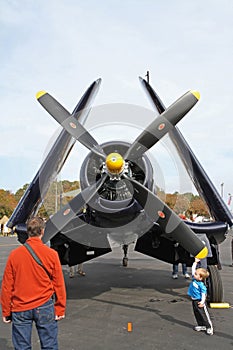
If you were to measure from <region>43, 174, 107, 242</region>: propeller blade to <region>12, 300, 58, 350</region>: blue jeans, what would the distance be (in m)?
2.76

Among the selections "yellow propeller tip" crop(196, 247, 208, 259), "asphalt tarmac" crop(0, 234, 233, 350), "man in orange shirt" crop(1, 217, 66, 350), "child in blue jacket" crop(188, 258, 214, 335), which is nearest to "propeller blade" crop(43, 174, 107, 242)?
"asphalt tarmac" crop(0, 234, 233, 350)

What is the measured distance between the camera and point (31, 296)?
3348 millimetres

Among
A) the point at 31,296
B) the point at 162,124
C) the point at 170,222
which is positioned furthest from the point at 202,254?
the point at 31,296

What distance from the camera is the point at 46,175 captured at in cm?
701

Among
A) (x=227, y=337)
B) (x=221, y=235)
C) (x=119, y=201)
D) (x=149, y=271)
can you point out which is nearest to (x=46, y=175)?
(x=119, y=201)

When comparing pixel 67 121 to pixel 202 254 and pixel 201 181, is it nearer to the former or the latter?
pixel 201 181

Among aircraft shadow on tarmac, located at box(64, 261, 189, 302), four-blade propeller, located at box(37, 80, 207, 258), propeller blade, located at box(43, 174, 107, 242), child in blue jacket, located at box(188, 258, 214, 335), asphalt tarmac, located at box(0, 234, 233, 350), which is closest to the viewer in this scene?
asphalt tarmac, located at box(0, 234, 233, 350)

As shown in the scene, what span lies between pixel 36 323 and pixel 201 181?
14.5ft

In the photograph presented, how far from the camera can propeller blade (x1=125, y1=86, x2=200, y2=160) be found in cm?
621

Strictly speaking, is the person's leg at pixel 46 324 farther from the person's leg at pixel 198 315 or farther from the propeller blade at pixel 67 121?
the propeller blade at pixel 67 121

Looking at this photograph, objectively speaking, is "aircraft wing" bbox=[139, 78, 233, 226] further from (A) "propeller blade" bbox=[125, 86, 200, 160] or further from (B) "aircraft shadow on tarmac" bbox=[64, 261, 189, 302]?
(B) "aircraft shadow on tarmac" bbox=[64, 261, 189, 302]

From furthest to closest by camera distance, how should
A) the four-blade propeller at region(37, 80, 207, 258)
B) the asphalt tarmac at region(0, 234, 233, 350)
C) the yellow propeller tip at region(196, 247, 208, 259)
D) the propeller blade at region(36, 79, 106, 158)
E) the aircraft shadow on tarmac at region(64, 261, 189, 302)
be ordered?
the aircraft shadow on tarmac at region(64, 261, 189, 302), the propeller blade at region(36, 79, 106, 158), the four-blade propeller at region(37, 80, 207, 258), the yellow propeller tip at region(196, 247, 208, 259), the asphalt tarmac at region(0, 234, 233, 350)

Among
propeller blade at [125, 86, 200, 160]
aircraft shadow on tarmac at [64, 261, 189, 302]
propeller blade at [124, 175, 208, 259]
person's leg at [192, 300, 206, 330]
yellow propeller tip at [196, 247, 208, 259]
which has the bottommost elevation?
aircraft shadow on tarmac at [64, 261, 189, 302]

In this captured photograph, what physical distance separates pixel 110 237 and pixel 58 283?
4.00 m
